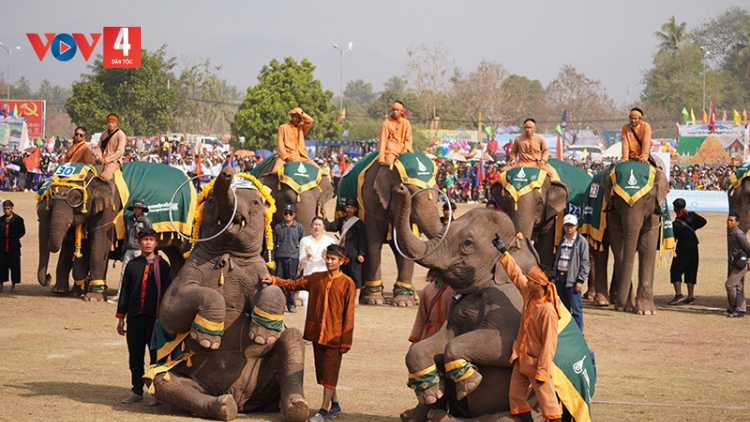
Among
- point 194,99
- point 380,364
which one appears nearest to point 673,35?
point 194,99

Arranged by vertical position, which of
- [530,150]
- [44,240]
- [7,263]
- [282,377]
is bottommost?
[282,377]

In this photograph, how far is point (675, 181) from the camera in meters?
43.8

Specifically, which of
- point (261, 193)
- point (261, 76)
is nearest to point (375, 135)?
point (261, 76)

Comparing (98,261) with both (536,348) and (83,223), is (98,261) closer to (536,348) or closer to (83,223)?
(83,223)

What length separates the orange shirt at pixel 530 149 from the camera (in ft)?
54.7

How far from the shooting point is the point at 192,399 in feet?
27.3

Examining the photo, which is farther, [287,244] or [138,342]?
[287,244]

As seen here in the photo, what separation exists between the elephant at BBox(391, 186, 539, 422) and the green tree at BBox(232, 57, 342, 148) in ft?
171

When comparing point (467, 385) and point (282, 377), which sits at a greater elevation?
point (467, 385)

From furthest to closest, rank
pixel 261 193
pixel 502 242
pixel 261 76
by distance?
pixel 261 76
pixel 261 193
pixel 502 242

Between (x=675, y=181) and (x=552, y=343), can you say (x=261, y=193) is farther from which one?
(x=675, y=181)

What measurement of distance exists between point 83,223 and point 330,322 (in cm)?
849

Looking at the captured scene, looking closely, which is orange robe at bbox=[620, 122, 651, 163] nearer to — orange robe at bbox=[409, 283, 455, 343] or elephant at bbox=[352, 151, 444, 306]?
elephant at bbox=[352, 151, 444, 306]

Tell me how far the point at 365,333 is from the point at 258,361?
4532 millimetres
